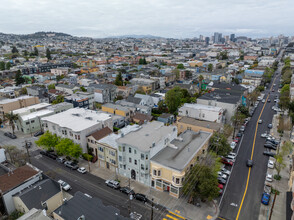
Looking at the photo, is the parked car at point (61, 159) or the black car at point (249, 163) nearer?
the black car at point (249, 163)

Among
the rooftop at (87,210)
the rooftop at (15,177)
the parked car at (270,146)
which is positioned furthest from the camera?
the parked car at (270,146)

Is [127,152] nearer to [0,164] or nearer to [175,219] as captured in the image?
[175,219]

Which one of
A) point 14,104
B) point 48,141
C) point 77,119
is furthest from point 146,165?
point 14,104

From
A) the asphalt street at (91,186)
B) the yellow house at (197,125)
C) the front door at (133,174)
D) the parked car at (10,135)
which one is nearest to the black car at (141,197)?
the asphalt street at (91,186)

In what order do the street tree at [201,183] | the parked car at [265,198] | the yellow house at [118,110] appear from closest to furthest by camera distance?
the street tree at [201,183] → the parked car at [265,198] → the yellow house at [118,110]

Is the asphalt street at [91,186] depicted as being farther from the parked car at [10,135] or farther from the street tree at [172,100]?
the street tree at [172,100]

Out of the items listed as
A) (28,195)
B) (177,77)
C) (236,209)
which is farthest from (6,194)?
(177,77)

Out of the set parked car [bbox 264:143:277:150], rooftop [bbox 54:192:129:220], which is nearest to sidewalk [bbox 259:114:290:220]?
parked car [bbox 264:143:277:150]
